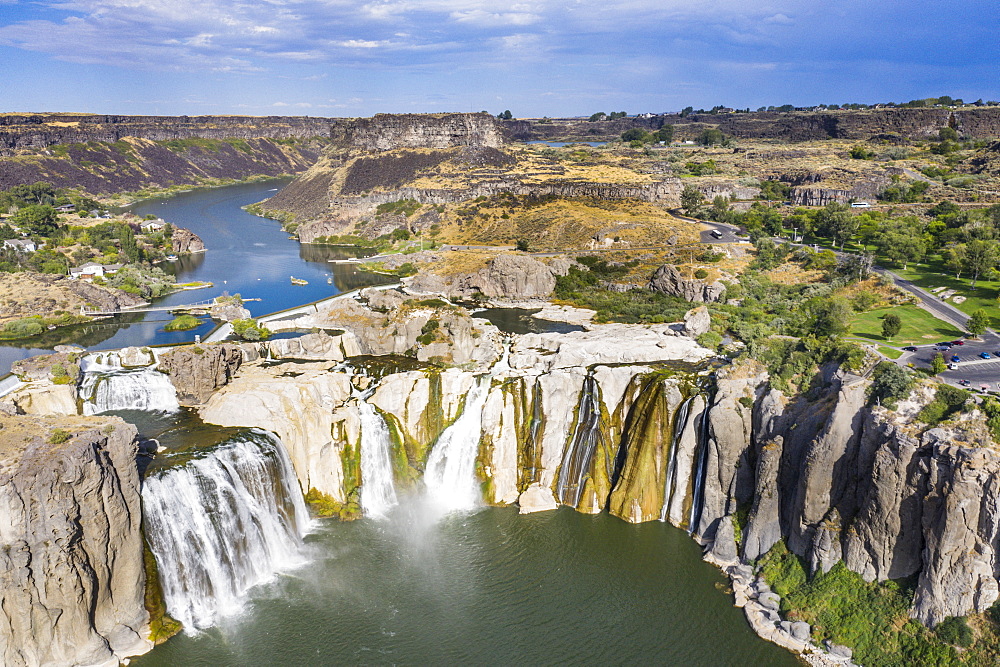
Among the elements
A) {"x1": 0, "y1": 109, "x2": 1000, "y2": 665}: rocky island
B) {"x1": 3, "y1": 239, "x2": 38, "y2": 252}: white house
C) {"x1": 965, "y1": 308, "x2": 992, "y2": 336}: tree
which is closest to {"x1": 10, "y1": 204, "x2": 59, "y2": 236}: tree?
{"x1": 3, "y1": 239, "x2": 38, "y2": 252}: white house

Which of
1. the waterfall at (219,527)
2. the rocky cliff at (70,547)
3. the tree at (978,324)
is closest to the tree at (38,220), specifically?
the rocky cliff at (70,547)

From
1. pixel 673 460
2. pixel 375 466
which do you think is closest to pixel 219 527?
pixel 375 466

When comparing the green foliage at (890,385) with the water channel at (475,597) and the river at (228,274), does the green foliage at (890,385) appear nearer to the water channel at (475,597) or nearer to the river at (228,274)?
the water channel at (475,597)

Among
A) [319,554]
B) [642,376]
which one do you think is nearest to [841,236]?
[642,376]

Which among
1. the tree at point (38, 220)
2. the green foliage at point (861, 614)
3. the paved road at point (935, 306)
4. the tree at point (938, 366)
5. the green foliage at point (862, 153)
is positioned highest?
the green foliage at point (862, 153)

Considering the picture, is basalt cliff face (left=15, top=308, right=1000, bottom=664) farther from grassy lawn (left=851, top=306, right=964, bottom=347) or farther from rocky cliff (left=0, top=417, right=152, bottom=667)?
grassy lawn (left=851, top=306, right=964, bottom=347)

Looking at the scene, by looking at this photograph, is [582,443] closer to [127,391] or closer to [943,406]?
[943,406]
